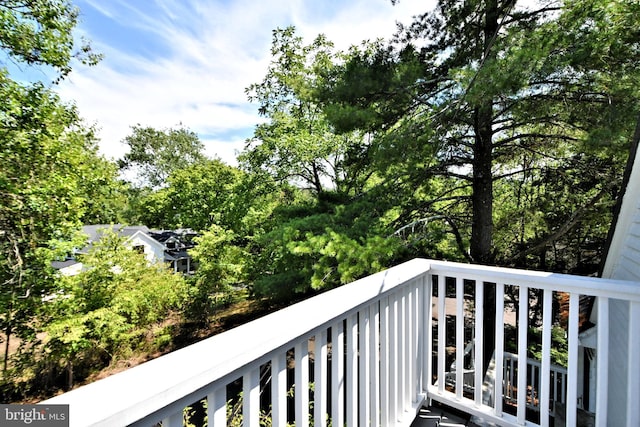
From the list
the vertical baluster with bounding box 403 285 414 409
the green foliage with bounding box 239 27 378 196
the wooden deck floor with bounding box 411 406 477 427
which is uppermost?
the green foliage with bounding box 239 27 378 196

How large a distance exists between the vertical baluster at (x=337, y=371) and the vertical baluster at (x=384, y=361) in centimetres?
34

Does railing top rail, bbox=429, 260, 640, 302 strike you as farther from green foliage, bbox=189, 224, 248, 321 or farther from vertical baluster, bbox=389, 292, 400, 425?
green foliage, bbox=189, 224, 248, 321

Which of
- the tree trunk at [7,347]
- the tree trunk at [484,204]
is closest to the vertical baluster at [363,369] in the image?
the tree trunk at [484,204]

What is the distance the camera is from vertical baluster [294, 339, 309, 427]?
3.31 feet

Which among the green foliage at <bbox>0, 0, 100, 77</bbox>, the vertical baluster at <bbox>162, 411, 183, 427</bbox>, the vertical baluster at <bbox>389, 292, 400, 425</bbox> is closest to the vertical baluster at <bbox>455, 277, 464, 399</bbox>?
the vertical baluster at <bbox>389, 292, 400, 425</bbox>

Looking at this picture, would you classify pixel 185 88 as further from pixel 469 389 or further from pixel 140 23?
pixel 469 389

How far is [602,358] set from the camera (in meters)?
1.40

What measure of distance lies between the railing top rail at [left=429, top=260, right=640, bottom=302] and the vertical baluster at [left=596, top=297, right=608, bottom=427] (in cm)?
6

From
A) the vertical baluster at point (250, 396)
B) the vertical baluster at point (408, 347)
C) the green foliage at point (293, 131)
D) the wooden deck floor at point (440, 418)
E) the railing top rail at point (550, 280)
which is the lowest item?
the wooden deck floor at point (440, 418)

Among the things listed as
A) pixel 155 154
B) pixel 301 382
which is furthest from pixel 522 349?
pixel 155 154

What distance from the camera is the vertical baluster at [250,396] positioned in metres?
0.82

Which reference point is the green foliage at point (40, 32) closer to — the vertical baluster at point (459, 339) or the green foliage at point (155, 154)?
the vertical baluster at point (459, 339)

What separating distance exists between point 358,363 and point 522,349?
3.06 feet

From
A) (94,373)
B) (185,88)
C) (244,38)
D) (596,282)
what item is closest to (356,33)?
(244,38)
